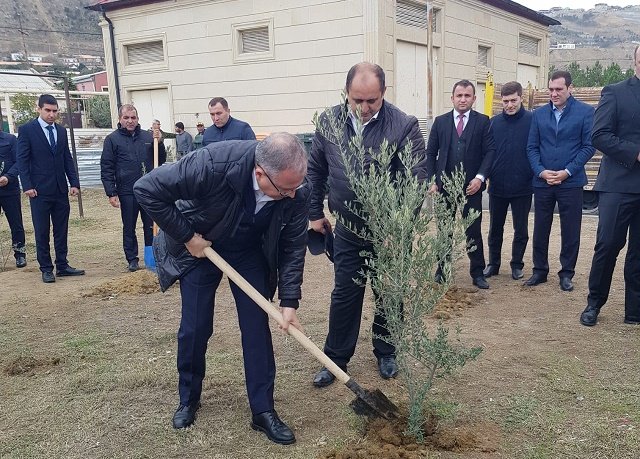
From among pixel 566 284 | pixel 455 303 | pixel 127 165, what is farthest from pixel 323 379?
pixel 127 165

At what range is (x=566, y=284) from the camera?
554 cm

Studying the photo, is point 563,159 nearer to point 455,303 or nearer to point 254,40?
point 455,303

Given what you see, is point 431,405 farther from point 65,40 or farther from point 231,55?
point 65,40

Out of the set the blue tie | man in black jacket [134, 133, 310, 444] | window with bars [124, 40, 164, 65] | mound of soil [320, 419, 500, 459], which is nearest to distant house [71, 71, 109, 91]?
window with bars [124, 40, 164, 65]

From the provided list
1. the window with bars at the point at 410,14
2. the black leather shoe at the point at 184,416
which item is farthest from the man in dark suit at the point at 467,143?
the window with bars at the point at 410,14

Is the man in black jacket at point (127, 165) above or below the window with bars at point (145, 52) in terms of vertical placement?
below

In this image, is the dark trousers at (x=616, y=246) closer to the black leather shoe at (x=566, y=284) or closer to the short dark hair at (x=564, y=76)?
the black leather shoe at (x=566, y=284)

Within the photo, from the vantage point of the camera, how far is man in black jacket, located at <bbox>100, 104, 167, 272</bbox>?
6684mm

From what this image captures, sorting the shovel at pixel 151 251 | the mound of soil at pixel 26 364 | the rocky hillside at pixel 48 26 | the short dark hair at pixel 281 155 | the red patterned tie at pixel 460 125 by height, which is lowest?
the mound of soil at pixel 26 364

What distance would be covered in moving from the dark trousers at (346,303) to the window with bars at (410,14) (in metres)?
11.1

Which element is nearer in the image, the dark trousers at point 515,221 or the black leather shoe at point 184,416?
the black leather shoe at point 184,416

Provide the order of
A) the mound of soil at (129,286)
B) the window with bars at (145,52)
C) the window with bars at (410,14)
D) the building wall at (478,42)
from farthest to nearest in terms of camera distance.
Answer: the window with bars at (145,52)
the building wall at (478,42)
the window with bars at (410,14)
the mound of soil at (129,286)

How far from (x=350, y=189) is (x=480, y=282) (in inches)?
120

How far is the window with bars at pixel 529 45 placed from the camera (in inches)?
783
